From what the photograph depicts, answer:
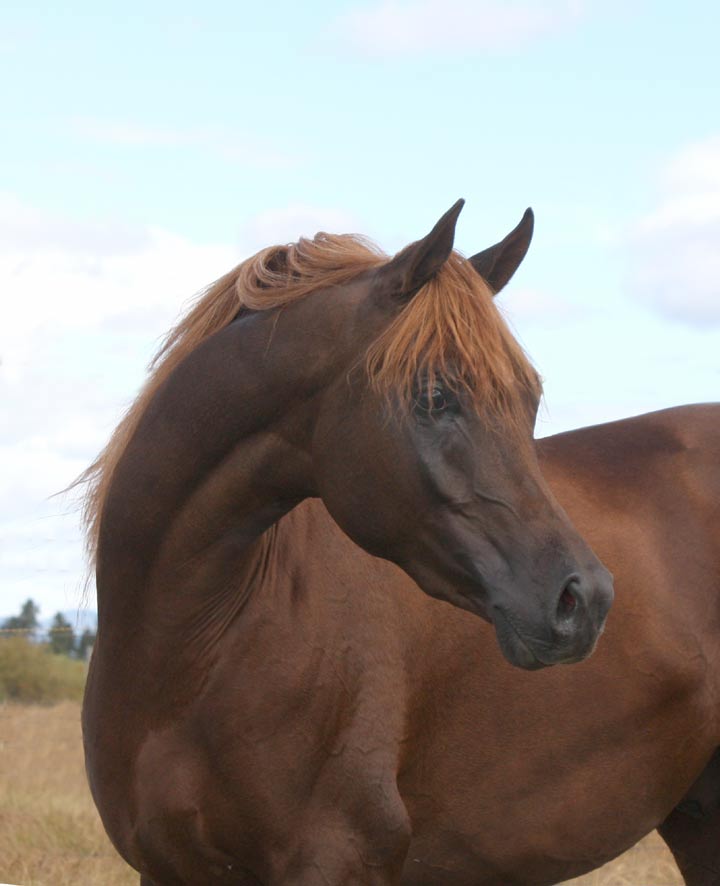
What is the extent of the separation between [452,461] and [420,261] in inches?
19.2

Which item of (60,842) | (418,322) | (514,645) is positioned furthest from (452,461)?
(60,842)

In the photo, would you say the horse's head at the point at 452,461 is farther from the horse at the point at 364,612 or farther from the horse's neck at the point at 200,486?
the horse's neck at the point at 200,486

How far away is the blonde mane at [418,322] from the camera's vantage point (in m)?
2.93

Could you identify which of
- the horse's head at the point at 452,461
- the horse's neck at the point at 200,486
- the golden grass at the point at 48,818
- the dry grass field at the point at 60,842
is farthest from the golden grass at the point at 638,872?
the horse's head at the point at 452,461

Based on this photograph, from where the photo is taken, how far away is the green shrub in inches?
628

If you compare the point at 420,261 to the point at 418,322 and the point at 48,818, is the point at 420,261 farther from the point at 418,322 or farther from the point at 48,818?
the point at 48,818

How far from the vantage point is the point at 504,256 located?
330 centimetres

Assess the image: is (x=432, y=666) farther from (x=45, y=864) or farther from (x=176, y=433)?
(x=45, y=864)

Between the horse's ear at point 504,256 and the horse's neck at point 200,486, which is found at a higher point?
the horse's ear at point 504,256

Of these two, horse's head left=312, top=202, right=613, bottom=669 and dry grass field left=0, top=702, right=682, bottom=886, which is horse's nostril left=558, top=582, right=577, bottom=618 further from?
dry grass field left=0, top=702, right=682, bottom=886

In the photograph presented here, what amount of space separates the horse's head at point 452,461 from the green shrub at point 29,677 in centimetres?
1357

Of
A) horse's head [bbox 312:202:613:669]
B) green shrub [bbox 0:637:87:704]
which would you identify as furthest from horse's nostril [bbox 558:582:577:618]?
green shrub [bbox 0:637:87:704]

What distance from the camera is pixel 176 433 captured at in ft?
10.8

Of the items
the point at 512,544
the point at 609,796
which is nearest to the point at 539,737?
the point at 609,796
